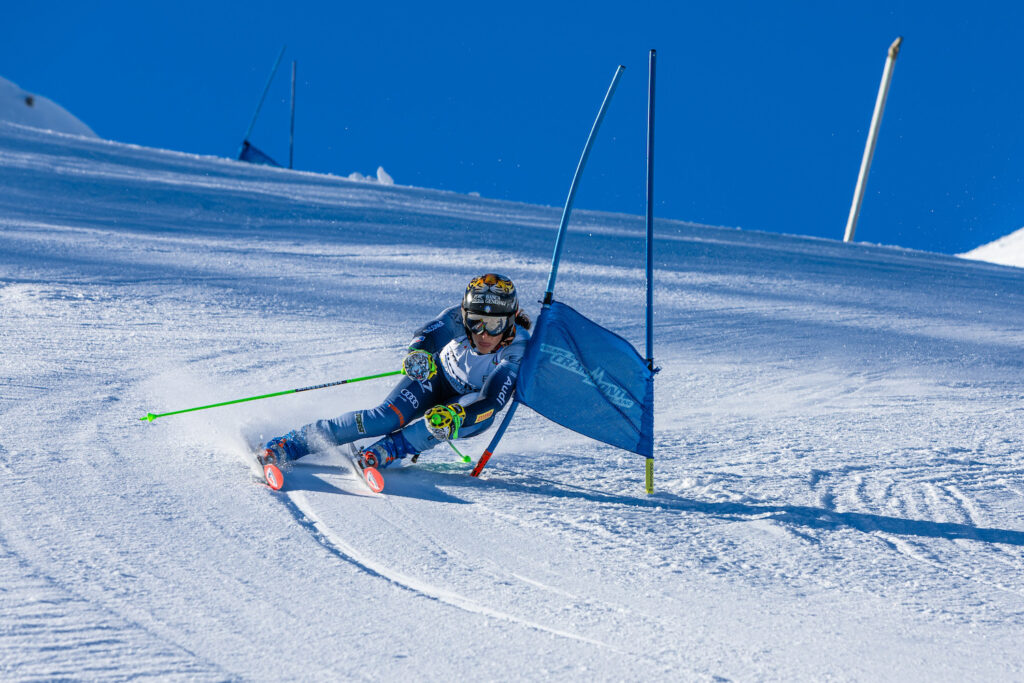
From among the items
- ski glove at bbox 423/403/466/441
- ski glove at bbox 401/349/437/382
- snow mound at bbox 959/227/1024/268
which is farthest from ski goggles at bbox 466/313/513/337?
snow mound at bbox 959/227/1024/268

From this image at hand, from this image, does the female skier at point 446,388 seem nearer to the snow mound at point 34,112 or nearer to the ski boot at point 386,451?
the ski boot at point 386,451

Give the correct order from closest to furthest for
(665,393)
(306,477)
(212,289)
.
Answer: (306,477) → (665,393) → (212,289)

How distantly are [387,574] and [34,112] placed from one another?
7190cm

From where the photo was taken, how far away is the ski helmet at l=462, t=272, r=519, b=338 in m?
4.54

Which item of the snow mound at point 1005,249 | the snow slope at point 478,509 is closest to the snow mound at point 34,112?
the snow slope at point 478,509

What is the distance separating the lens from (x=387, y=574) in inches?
126

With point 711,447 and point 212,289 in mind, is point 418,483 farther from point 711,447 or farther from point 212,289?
point 212,289

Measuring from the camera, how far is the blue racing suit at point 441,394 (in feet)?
14.6

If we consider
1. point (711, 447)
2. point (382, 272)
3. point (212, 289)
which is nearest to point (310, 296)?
point (212, 289)

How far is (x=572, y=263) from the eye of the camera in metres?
13.3

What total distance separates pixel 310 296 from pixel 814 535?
22.0 feet

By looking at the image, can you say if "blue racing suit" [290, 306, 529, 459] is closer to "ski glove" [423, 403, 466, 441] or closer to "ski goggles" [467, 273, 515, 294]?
"ski glove" [423, 403, 466, 441]

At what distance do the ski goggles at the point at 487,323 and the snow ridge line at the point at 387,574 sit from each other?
121cm

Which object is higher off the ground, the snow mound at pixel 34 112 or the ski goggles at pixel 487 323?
the snow mound at pixel 34 112
